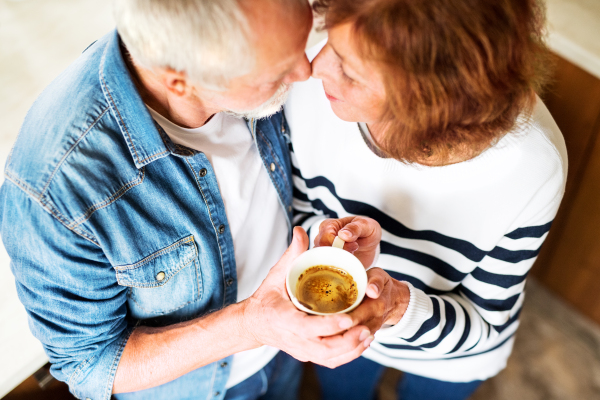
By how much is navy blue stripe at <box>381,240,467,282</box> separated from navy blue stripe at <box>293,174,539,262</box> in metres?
0.04

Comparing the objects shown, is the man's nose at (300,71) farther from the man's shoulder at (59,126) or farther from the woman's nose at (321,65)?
the man's shoulder at (59,126)

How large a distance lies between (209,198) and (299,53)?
0.38 meters

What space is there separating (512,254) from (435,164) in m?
0.28

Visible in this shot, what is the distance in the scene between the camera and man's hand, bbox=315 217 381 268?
3.29ft

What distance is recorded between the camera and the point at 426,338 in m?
1.12

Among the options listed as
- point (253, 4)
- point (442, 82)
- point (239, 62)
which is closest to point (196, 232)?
point (239, 62)

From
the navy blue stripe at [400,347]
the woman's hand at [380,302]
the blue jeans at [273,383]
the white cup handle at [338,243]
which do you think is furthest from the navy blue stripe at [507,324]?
the blue jeans at [273,383]

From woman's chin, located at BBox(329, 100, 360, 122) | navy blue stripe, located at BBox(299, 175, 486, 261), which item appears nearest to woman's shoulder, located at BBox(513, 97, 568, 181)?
navy blue stripe, located at BBox(299, 175, 486, 261)

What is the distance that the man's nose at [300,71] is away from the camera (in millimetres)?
945

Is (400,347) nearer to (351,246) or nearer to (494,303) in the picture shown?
(494,303)

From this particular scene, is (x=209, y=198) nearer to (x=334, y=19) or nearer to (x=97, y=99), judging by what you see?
(x=97, y=99)

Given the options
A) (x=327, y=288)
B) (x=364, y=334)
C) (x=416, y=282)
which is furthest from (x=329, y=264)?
(x=416, y=282)

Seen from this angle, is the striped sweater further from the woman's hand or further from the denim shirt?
the denim shirt

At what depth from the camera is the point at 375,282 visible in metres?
0.90
